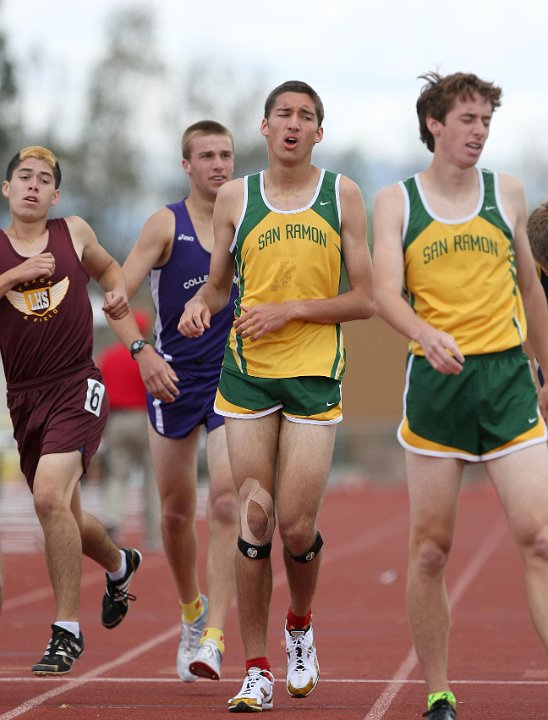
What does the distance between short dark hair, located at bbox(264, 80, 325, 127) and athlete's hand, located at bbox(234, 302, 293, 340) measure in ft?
2.88

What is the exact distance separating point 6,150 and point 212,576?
37.4 metres

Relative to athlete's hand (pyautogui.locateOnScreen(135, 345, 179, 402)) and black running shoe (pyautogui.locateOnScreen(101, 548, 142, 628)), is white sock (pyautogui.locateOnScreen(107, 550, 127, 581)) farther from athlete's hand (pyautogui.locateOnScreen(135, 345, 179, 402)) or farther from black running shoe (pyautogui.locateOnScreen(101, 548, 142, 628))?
athlete's hand (pyautogui.locateOnScreen(135, 345, 179, 402))

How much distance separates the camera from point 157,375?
7062 mm

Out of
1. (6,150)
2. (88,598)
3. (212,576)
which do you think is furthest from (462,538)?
(6,150)

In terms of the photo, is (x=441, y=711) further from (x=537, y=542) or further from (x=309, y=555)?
(x=309, y=555)

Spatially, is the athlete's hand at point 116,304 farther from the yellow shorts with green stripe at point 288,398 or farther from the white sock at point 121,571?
the white sock at point 121,571

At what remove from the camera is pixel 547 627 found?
5445 mm

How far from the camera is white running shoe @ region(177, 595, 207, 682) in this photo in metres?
7.58

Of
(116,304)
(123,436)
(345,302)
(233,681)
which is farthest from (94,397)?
(123,436)

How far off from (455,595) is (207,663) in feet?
21.6

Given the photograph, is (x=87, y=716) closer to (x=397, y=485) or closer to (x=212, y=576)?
(x=212, y=576)

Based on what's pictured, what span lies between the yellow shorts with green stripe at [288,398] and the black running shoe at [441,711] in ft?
4.42

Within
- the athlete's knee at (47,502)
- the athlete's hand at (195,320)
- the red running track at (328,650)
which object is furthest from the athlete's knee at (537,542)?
the athlete's knee at (47,502)

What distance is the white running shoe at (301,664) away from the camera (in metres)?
6.53
